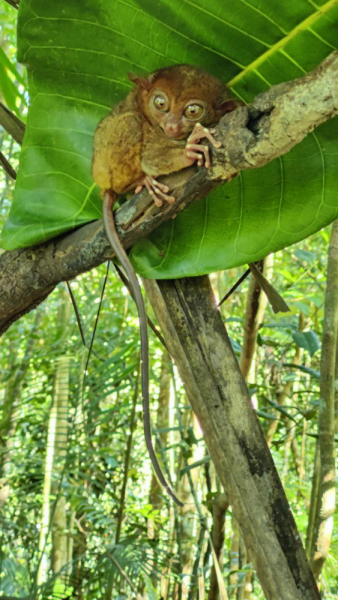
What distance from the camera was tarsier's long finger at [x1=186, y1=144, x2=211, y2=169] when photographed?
0.97m

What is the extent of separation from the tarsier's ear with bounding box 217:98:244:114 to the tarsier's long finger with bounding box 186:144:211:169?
0.23 m

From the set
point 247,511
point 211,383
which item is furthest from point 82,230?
point 247,511

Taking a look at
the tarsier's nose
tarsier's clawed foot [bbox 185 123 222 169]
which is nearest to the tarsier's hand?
tarsier's clawed foot [bbox 185 123 222 169]

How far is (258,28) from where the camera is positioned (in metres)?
0.97

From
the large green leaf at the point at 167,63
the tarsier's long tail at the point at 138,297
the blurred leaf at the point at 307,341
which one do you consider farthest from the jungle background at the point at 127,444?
the tarsier's long tail at the point at 138,297

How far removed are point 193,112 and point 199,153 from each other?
39 cm

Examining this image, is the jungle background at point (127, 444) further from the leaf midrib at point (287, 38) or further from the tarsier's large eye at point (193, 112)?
the leaf midrib at point (287, 38)

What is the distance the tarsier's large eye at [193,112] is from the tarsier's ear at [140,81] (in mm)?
114

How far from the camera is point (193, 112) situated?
4.39 feet

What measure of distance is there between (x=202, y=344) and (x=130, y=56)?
1.93 feet

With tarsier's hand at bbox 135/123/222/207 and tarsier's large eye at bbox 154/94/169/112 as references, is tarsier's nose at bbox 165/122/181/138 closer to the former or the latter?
tarsier's large eye at bbox 154/94/169/112

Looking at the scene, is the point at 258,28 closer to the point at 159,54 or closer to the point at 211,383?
the point at 159,54

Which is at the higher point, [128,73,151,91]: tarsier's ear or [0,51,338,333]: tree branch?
[128,73,151,91]: tarsier's ear

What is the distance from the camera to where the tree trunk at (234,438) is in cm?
99
